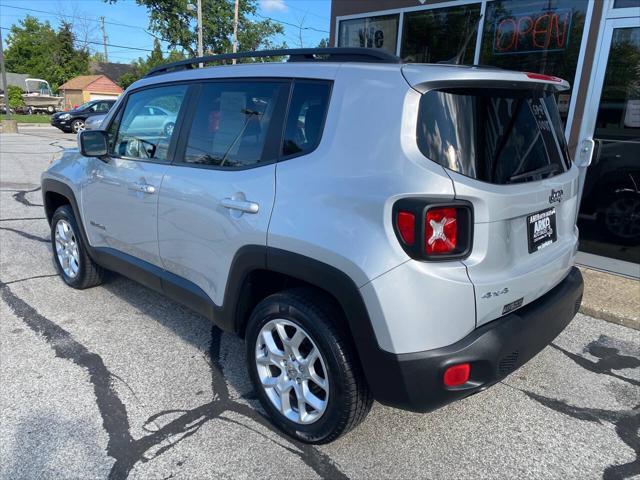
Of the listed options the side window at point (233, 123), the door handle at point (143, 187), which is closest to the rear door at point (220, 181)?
the side window at point (233, 123)

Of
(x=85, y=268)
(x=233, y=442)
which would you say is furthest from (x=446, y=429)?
(x=85, y=268)

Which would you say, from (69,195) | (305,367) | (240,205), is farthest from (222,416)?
(69,195)

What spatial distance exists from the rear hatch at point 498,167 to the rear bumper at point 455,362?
8 centimetres

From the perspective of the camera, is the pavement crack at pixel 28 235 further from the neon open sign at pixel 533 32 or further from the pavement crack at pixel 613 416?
the neon open sign at pixel 533 32

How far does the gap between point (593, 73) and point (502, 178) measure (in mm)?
3947

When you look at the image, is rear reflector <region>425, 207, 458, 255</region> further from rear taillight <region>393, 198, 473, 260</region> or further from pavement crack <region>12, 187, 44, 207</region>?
pavement crack <region>12, 187, 44, 207</region>

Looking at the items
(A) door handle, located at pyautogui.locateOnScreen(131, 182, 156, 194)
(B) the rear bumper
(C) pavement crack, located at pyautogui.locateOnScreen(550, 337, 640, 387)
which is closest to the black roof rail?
(A) door handle, located at pyautogui.locateOnScreen(131, 182, 156, 194)

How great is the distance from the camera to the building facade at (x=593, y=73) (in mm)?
4910

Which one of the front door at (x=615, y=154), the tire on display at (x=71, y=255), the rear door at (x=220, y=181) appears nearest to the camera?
the rear door at (x=220, y=181)

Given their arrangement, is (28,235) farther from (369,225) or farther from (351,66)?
(369,225)

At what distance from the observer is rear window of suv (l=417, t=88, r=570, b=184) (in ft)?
6.52

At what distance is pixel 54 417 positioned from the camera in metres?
2.65

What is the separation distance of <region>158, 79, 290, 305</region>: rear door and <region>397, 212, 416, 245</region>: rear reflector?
2.36 feet

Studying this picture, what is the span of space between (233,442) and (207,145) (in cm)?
167
